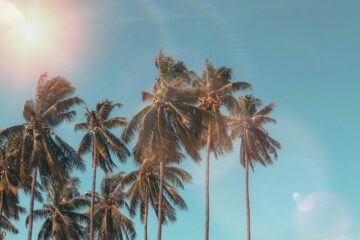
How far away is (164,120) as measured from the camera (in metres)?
36.0

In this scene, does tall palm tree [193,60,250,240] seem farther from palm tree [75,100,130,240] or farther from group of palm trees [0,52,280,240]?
palm tree [75,100,130,240]

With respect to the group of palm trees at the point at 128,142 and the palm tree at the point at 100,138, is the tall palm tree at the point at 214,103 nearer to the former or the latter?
the group of palm trees at the point at 128,142

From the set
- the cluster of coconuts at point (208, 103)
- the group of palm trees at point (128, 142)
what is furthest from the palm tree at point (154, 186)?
the cluster of coconuts at point (208, 103)

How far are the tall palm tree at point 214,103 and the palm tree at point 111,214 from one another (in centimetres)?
1853

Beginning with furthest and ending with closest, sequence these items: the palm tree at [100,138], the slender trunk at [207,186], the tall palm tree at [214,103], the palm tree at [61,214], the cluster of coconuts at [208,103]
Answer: the palm tree at [61,214] → the palm tree at [100,138] → the cluster of coconuts at [208,103] → the tall palm tree at [214,103] → the slender trunk at [207,186]

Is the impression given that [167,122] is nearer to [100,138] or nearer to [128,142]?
[128,142]

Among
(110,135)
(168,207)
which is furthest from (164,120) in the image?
(168,207)

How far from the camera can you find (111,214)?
193ft

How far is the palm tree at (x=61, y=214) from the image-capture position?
5644 centimetres

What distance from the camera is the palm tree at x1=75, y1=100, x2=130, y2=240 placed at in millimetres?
48256

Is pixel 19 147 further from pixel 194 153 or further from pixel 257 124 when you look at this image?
pixel 257 124

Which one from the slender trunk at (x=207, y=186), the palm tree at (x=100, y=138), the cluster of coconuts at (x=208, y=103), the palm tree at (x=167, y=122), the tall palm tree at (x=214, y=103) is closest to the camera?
the palm tree at (x=167, y=122)

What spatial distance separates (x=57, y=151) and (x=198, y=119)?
10369 mm

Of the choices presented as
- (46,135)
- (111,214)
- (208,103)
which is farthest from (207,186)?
(111,214)
